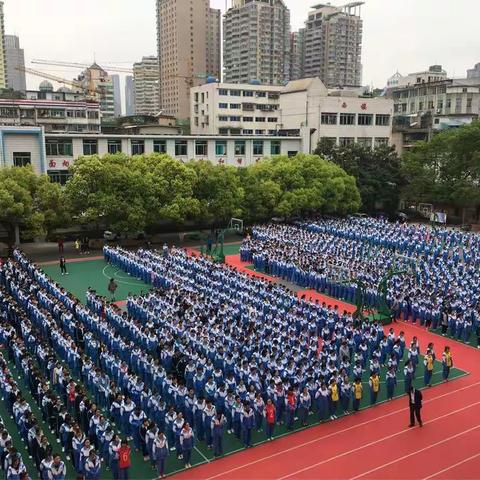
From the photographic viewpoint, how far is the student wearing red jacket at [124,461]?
8.70 m

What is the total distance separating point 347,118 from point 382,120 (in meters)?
3.81

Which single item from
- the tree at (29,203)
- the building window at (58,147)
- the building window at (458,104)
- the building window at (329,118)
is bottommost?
the tree at (29,203)

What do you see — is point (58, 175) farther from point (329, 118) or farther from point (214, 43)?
point (214, 43)

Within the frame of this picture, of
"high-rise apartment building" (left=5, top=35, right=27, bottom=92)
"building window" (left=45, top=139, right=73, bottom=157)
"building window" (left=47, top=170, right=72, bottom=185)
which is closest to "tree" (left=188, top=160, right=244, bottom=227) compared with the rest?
"building window" (left=45, top=139, right=73, bottom=157)

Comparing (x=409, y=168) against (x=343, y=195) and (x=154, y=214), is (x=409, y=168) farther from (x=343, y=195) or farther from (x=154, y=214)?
(x=154, y=214)

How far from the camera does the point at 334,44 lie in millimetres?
102812

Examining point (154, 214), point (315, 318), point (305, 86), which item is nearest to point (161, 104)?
point (305, 86)

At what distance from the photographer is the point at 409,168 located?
38188 mm

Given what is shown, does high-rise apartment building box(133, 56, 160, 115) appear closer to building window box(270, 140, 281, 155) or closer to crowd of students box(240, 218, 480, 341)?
building window box(270, 140, 281, 155)

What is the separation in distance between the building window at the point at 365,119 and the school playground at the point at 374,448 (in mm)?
36943

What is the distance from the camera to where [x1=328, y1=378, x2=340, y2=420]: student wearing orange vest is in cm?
1088

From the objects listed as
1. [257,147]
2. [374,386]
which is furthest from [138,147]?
[374,386]

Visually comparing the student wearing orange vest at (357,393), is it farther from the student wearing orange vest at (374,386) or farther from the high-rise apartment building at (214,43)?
the high-rise apartment building at (214,43)

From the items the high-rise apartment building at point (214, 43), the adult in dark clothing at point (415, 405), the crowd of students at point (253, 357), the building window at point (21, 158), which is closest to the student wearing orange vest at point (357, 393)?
the crowd of students at point (253, 357)
